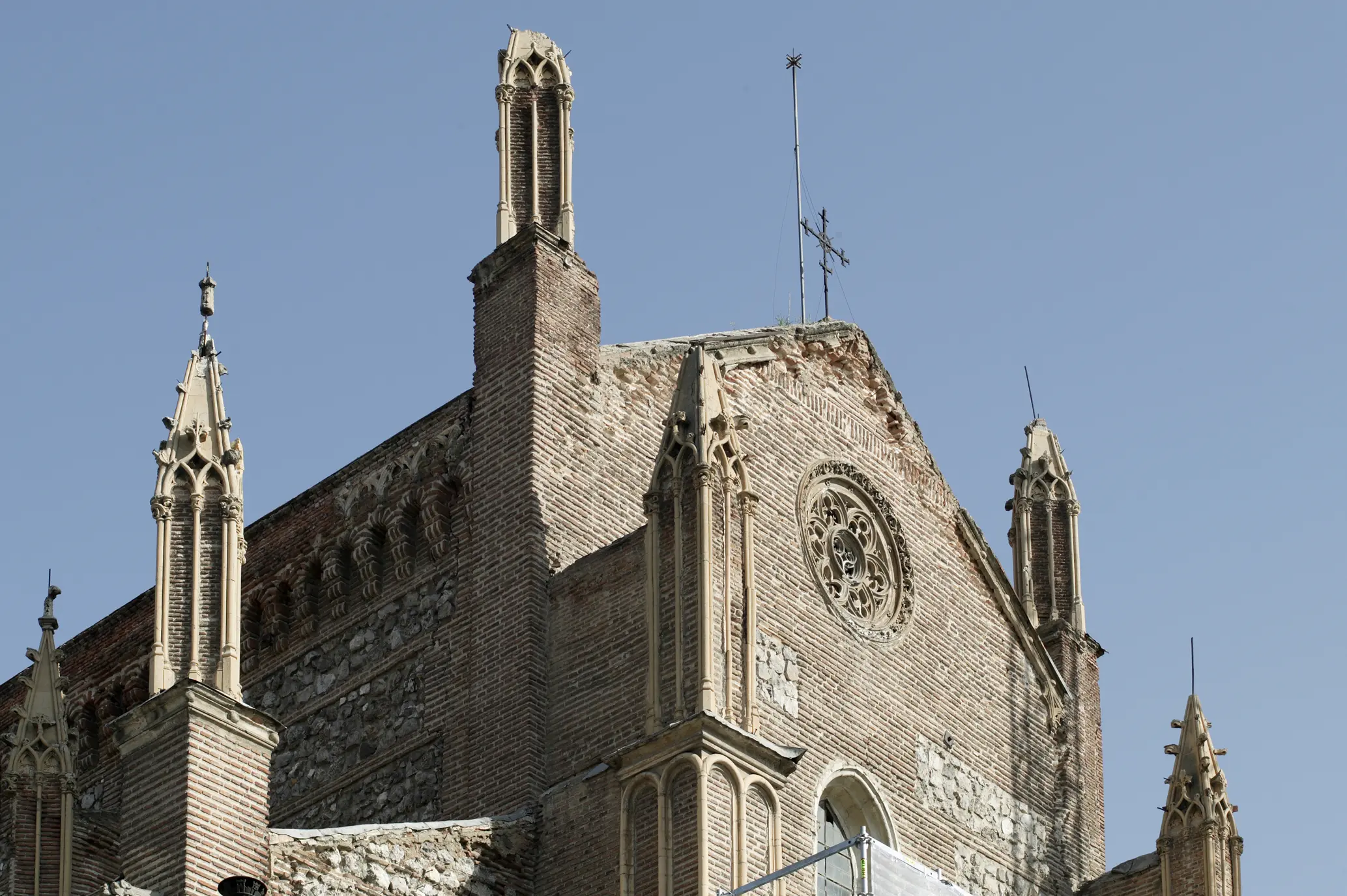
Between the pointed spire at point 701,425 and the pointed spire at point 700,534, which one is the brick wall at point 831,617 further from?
→ the pointed spire at point 701,425

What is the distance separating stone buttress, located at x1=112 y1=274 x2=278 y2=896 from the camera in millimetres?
23234

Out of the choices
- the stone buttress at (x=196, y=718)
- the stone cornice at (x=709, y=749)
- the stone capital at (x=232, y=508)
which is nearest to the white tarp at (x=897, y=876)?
the stone cornice at (x=709, y=749)

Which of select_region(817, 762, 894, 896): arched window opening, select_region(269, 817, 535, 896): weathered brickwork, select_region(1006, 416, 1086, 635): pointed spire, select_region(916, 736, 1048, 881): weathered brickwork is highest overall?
select_region(1006, 416, 1086, 635): pointed spire

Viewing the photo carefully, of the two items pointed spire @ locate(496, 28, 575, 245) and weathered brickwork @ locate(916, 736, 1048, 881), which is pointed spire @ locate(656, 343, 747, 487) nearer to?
pointed spire @ locate(496, 28, 575, 245)

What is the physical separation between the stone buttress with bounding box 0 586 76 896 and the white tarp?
7.54m

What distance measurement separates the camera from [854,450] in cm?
3155

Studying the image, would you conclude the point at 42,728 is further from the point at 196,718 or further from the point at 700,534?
the point at 700,534

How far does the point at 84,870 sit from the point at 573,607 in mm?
5326

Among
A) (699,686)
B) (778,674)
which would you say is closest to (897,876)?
(778,674)

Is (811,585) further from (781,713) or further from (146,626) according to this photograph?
(146,626)

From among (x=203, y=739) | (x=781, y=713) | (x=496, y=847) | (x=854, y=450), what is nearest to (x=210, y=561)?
(x=203, y=739)

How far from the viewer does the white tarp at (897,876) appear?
26.1 metres

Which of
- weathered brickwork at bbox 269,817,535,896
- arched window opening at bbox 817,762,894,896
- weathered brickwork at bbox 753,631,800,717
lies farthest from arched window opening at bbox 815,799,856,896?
weathered brickwork at bbox 269,817,535,896

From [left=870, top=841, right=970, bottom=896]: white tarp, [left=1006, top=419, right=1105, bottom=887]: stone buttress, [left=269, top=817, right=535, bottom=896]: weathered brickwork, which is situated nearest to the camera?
[left=269, top=817, right=535, bottom=896]: weathered brickwork
